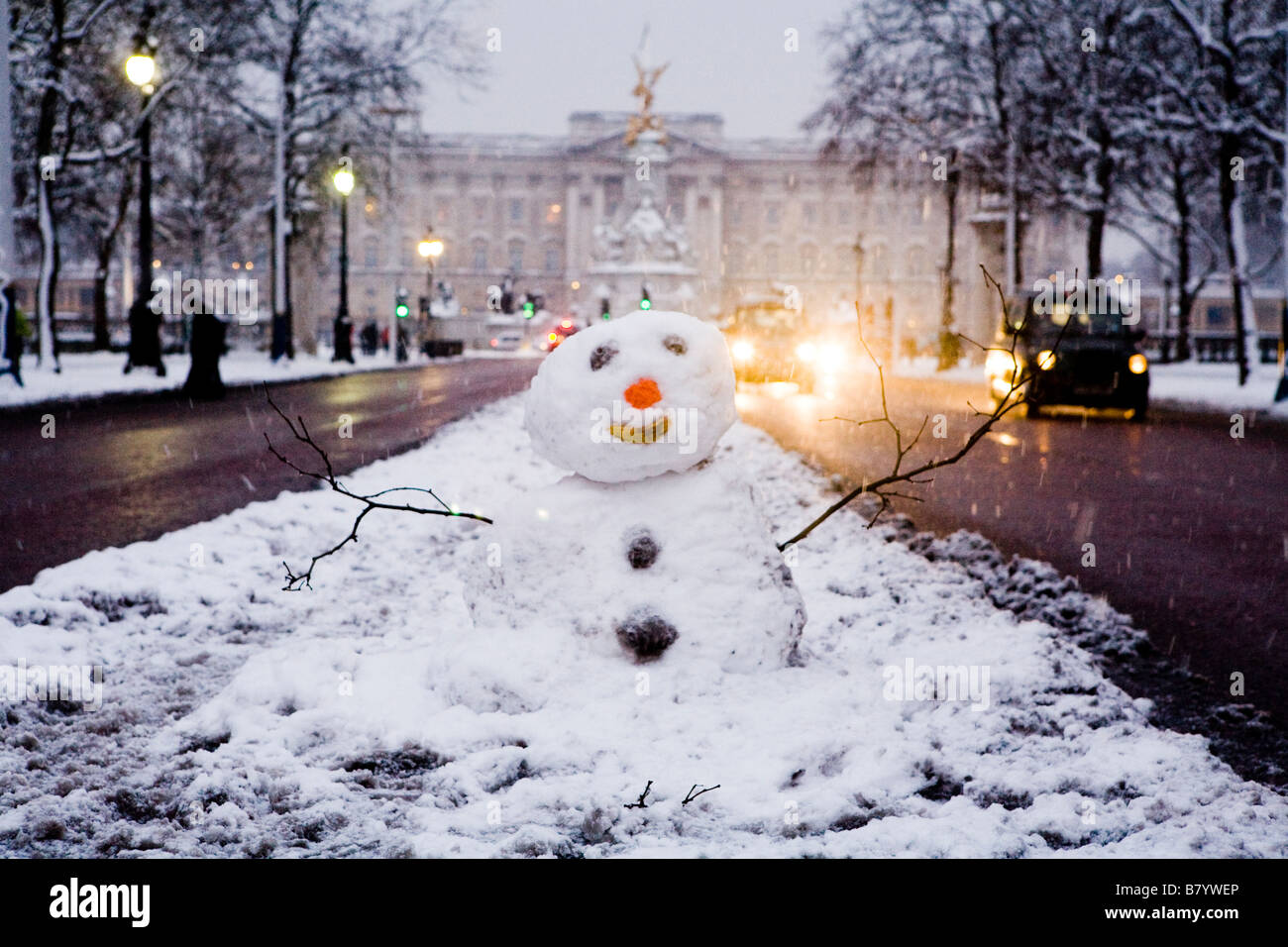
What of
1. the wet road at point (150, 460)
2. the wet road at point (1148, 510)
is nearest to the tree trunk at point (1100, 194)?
the wet road at point (1148, 510)

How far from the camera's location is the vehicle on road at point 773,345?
90.2ft

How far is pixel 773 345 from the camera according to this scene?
91.8 feet

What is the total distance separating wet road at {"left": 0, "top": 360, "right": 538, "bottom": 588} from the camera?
27.5 ft

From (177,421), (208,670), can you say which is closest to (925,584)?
(208,670)

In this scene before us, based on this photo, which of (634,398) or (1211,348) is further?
(1211,348)

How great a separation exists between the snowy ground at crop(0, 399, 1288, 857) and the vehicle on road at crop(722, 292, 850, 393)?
2132 cm

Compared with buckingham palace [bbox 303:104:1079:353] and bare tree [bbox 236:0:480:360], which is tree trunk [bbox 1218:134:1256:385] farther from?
buckingham palace [bbox 303:104:1079:353]

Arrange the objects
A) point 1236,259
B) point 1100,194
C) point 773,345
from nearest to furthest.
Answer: point 1236,259
point 773,345
point 1100,194

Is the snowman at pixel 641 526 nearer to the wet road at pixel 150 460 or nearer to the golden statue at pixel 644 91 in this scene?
the wet road at pixel 150 460

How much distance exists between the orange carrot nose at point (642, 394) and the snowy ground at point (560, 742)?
2.31 ft

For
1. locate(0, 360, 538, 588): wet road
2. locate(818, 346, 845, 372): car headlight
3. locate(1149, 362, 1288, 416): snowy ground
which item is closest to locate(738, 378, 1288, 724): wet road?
locate(1149, 362, 1288, 416): snowy ground

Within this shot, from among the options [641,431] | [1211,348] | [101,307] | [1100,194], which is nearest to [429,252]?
[101,307]

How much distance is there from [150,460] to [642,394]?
9.59 m

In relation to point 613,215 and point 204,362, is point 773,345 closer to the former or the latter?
point 204,362
